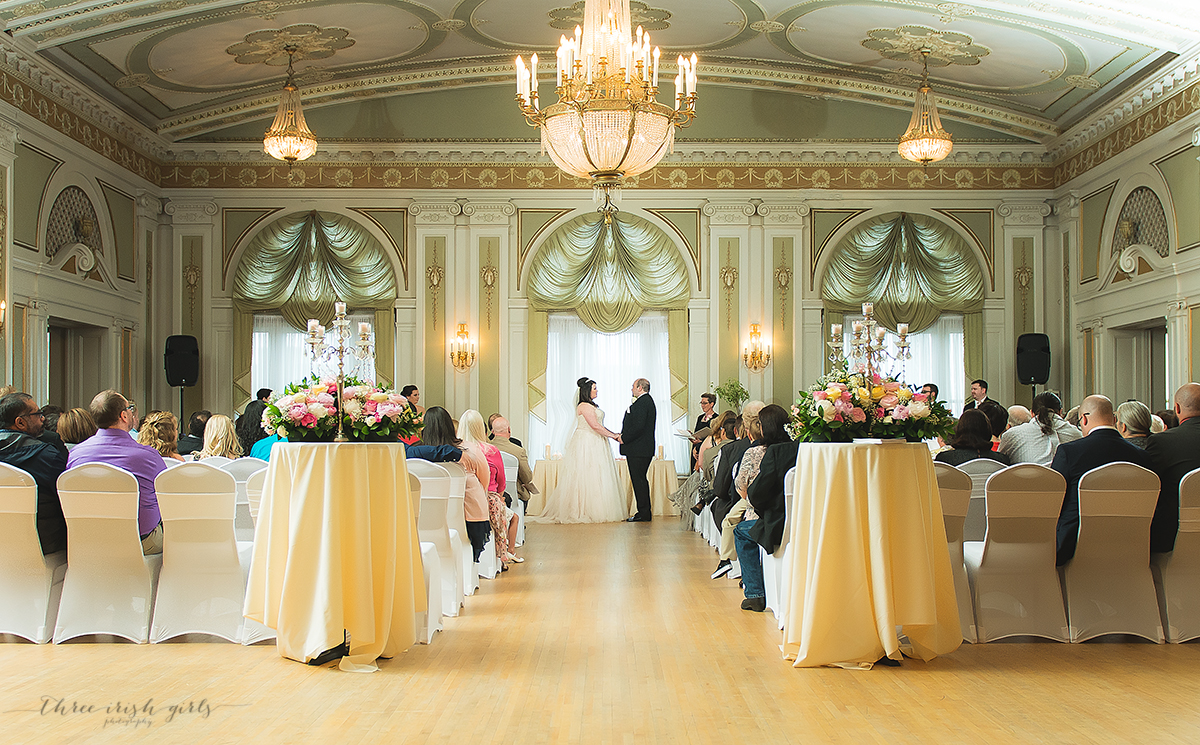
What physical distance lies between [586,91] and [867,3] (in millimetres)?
4419

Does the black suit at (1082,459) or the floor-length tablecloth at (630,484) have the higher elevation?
the black suit at (1082,459)

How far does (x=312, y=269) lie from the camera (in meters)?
12.4

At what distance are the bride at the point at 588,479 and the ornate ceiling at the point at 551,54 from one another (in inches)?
150

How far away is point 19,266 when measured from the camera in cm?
914

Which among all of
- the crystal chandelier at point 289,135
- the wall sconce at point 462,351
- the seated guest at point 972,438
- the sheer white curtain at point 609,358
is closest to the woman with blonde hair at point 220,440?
the crystal chandelier at point 289,135

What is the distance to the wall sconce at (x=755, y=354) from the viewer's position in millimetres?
12180

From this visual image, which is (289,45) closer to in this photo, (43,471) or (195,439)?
(195,439)

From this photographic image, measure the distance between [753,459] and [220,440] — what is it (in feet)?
11.2

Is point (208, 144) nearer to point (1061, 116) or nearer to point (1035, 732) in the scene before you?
point (1061, 116)

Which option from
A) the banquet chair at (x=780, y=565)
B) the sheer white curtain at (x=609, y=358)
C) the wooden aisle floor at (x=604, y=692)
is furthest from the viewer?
the sheer white curtain at (x=609, y=358)

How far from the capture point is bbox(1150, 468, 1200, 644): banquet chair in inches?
197

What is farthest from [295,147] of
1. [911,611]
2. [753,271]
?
[911,611]

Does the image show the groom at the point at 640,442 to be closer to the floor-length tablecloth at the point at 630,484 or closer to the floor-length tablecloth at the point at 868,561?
the floor-length tablecloth at the point at 630,484

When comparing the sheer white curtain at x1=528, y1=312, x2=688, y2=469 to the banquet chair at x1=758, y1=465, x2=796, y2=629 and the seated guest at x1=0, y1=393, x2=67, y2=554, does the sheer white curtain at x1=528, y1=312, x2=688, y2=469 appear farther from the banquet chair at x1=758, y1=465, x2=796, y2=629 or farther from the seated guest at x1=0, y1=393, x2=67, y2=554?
the seated guest at x1=0, y1=393, x2=67, y2=554
